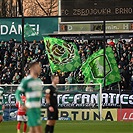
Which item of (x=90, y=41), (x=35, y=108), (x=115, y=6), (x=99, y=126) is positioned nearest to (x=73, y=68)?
(x=90, y=41)

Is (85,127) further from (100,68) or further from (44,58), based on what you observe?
(44,58)

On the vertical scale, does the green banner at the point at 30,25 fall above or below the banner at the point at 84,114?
above

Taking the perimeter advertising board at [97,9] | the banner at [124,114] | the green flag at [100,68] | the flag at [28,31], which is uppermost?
the perimeter advertising board at [97,9]

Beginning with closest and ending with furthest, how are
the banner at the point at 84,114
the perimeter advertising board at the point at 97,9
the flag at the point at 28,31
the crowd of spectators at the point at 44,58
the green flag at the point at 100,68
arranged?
the banner at the point at 84,114 → the crowd of spectators at the point at 44,58 → the green flag at the point at 100,68 → the perimeter advertising board at the point at 97,9 → the flag at the point at 28,31

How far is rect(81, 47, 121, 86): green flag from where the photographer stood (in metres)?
31.0

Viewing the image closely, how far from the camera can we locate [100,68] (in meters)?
31.5

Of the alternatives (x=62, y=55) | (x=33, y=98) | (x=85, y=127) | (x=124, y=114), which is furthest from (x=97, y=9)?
(x=33, y=98)

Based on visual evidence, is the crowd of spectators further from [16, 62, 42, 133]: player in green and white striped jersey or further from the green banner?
→ [16, 62, 42, 133]: player in green and white striped jersey

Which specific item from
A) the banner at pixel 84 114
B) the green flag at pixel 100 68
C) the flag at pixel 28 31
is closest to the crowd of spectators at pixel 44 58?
the green flag at pixel 100 68

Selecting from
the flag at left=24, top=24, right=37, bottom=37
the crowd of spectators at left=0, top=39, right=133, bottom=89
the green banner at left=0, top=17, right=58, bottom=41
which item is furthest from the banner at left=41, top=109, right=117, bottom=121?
the green banner at left=0, top=17, right=58, bottom=41

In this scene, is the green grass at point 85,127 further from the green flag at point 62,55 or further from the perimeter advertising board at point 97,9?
the perimeter advertising board at point 97,9

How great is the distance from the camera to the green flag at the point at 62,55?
1267 inches

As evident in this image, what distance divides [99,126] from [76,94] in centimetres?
450

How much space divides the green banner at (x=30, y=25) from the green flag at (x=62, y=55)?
1.60ft
